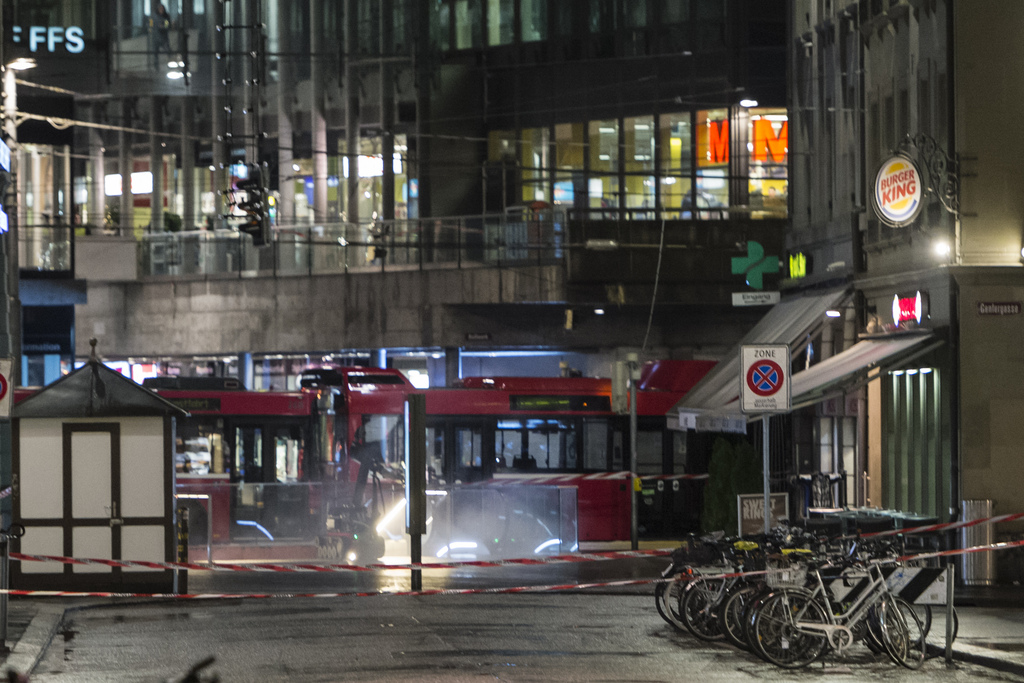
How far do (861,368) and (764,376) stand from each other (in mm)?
4440

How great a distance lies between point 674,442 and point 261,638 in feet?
43.8

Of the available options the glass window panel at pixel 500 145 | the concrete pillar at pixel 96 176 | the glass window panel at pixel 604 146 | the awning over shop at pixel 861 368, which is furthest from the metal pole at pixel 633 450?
the concrete pillar at pixel 96 176

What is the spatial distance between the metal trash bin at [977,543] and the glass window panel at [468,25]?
77.5ft

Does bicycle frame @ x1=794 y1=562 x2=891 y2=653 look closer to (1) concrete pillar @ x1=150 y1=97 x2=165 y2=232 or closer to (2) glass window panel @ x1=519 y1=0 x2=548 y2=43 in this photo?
(2) glass window panel @ x1=519 y1=0 x2=548 y2=43

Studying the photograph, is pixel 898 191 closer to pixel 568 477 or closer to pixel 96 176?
pixel 568 477

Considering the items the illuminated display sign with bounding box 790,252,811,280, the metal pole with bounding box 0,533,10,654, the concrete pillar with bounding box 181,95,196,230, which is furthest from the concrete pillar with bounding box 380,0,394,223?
the metal pole with bounding box 0,533,10,654

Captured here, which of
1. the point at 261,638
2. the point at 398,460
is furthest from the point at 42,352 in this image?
the point at 261,638

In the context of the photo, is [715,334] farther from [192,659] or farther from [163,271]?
[192,659]

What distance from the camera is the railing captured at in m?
34.0

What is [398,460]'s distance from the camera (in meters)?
24.7

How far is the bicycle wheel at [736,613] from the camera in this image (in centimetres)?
1231

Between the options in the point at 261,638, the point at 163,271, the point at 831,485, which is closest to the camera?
the point at 261,638

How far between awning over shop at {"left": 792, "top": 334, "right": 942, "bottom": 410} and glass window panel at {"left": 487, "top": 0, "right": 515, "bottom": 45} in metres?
20.3

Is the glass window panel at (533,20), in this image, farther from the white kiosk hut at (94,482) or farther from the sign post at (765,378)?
the sign post at (765,378)
